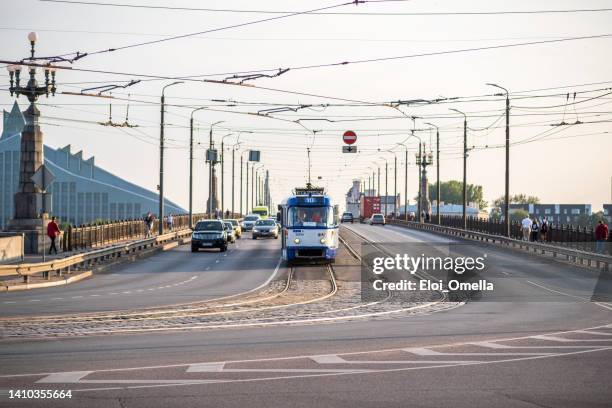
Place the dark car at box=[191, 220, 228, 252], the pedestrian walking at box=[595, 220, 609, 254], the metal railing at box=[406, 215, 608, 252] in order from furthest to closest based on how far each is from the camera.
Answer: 1. the dark car at box=[191, 220, 228, 252]
2. the metal railing at box=[406, 215, 608, 252]
3. the pedestrian walking at box=[595, 220, 609, 254]

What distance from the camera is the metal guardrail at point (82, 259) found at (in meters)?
33.8

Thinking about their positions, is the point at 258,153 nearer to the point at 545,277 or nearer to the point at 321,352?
the point at 545,277

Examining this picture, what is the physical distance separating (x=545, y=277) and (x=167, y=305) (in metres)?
17.9

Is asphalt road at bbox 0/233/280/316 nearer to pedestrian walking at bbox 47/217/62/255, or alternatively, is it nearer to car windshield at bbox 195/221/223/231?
car windshield at bbox 195/221/223/231

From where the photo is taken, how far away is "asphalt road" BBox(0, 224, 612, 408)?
11.8 m

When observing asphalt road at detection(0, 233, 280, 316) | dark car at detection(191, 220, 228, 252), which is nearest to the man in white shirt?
asphalt road at detection(0, 233, 280, 316)

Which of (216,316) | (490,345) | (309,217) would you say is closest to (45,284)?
(216,316)

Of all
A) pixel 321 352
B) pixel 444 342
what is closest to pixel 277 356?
pixel 321 352

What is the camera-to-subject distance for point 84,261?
45.1 meters

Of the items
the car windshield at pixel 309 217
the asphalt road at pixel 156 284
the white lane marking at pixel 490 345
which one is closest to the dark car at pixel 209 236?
the asphalt road at pixel 156 284

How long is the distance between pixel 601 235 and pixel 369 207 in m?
92.3

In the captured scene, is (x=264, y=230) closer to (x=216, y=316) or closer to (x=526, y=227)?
(x=526, y=227)

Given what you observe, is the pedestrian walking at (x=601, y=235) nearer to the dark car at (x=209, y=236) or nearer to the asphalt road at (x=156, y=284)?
the asphalt road at (x=156, y=284)

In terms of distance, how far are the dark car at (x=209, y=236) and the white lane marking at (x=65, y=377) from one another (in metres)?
44.5
